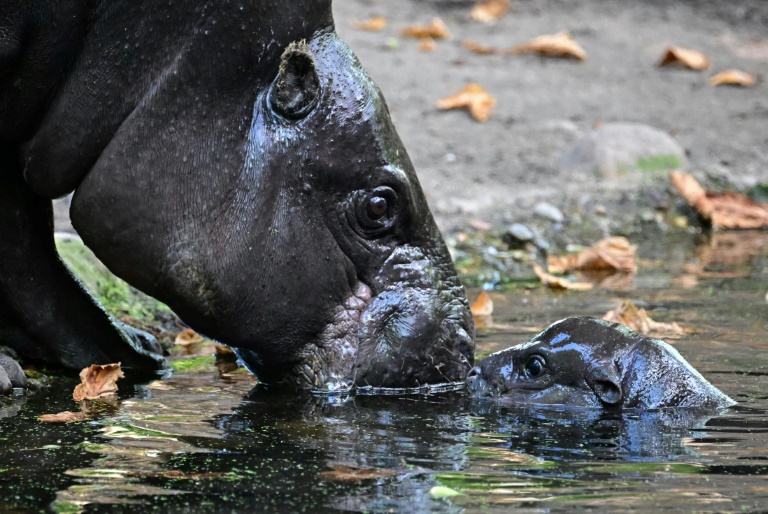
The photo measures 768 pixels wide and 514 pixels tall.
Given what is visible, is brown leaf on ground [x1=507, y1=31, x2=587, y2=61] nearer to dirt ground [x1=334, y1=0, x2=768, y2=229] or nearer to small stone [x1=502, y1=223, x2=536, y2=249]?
dirt ground [x1=334, y1=0, x2=768, y2=229]

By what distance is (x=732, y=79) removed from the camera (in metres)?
15.6

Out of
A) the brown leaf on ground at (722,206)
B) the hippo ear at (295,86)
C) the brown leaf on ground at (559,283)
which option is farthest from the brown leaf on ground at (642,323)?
the brown leaf on ground at (722,206)

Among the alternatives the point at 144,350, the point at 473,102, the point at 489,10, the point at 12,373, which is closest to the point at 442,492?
the point at 12,373

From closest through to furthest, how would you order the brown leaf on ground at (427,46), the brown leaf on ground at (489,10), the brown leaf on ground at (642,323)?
the brown leaf on ground at (642,323)
the brown leaf on ground at (427,46)
the brown leaf on ground at (489,10)

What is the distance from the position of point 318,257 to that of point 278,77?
795 mm

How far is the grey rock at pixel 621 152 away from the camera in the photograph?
12.4 meters

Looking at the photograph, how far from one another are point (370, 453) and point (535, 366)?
5.98ft

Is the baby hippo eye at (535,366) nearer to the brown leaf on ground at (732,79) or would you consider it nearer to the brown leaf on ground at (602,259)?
the brown leaf on ground at (602,259)

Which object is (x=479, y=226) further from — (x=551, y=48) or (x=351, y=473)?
(x=351, y=473)

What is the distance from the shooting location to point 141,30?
538 cm

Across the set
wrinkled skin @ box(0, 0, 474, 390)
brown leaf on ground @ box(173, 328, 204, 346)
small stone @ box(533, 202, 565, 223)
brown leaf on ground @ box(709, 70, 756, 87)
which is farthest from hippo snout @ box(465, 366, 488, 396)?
brown leaf on ground @ box(709, 70, 756, 87)

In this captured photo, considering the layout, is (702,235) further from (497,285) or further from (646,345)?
(646,345)

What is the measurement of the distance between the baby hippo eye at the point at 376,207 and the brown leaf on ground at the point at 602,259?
444 centimetres

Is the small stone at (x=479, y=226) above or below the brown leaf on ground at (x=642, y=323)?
above
